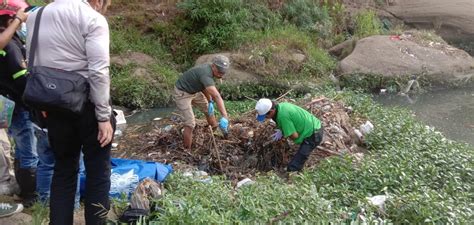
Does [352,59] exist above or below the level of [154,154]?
below

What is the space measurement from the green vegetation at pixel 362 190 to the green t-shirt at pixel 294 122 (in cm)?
52

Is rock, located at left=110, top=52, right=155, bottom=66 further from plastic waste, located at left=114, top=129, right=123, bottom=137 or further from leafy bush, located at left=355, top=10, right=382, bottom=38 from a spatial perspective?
leafy bush, located at left=355, top=10, right=382, bottom=38

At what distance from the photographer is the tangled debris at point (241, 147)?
6.48 metres

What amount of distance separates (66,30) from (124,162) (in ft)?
6.21

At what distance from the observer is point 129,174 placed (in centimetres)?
433

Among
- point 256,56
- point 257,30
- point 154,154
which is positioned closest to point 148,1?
point 257,30

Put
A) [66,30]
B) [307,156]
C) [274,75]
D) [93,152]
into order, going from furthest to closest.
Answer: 1. [274,75]
2. [307,156]
3. [93,152]
4. [66,30]

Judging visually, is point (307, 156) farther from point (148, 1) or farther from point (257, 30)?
point (148, 1)

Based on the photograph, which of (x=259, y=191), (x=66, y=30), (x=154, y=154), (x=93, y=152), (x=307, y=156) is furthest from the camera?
(x=154, y=154)

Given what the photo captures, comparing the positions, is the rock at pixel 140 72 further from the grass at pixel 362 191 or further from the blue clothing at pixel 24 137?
the blue clothing at pixel 24 137

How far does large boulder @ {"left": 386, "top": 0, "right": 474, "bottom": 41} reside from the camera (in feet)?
48.3

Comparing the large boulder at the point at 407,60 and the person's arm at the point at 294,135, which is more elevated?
the person's arm at the point at 294,135

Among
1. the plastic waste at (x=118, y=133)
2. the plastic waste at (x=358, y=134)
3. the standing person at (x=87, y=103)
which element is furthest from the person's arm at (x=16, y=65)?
the plastic waste at (x=358, y=134)

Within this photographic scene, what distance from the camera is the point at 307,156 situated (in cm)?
613
